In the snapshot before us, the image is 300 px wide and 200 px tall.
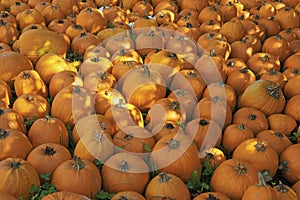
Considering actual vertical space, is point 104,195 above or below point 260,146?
below

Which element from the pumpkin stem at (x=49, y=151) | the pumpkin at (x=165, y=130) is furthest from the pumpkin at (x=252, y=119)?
the pumpkin stem at (x=49, y=151)

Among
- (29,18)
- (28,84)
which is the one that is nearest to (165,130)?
(28,84)

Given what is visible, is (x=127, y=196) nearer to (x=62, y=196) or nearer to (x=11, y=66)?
(x=62, y=196)

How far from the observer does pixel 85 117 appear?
375cm

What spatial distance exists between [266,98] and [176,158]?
1319 millimetres

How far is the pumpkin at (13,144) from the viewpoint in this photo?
334 centimetres

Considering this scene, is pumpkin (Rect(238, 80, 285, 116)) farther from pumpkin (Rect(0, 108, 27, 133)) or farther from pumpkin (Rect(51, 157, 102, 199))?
pumpkin (Rect(0, 108, 27, 133))

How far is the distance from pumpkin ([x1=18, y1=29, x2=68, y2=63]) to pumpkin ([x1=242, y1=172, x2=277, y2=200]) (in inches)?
112

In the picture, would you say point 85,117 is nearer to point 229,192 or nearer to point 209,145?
point 209,145

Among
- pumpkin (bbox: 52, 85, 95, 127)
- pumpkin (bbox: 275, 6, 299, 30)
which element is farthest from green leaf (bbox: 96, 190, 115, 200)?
pumpkin (bbox: 275, 6, 299, 30)

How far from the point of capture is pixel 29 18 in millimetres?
5574

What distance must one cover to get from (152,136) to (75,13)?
10.4 ft

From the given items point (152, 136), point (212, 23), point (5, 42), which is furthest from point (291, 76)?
point (5, 42)

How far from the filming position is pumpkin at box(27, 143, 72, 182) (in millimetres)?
3252
